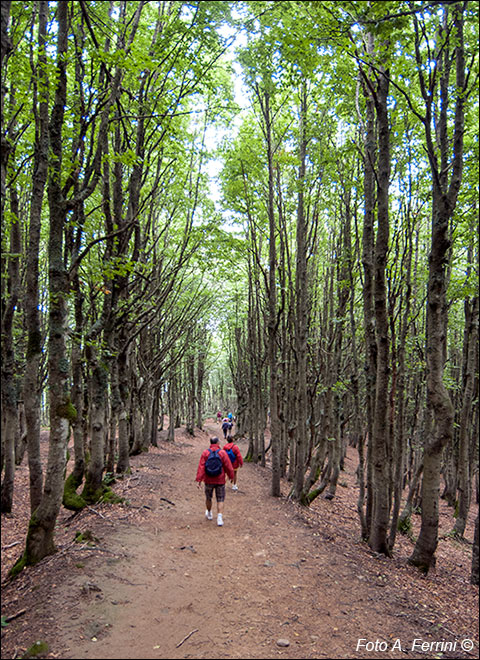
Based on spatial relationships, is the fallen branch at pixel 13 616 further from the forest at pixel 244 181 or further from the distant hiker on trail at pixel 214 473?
the distant hiker on trail at pixel 214 473

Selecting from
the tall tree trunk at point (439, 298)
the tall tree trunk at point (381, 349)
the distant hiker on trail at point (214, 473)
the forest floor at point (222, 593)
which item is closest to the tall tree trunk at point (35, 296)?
the forest floor at point (222, 593)

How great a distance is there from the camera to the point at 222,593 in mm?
5348

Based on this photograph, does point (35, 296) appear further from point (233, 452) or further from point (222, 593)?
point (233, 452)

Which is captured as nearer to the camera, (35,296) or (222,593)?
(222,593)

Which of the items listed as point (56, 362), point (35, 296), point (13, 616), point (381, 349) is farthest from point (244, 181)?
point (13, 616)

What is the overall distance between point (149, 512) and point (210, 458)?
6.00 feet

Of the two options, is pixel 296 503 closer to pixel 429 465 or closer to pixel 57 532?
pixel 429 465

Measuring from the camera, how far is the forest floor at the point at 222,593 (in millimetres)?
4105

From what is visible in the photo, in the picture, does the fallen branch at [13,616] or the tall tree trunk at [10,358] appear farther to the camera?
the tall tree trunk at [10,358]

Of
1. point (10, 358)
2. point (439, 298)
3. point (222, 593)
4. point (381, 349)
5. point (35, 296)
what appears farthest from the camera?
point (10, 358)

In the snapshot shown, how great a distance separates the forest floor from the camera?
4105 mm

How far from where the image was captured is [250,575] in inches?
235

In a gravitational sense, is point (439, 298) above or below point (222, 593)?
above

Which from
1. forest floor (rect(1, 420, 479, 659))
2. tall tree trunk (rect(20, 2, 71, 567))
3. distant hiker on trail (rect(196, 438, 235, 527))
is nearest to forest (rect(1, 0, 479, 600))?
tall tree trunk (rect(20, 2, 71, 567))
